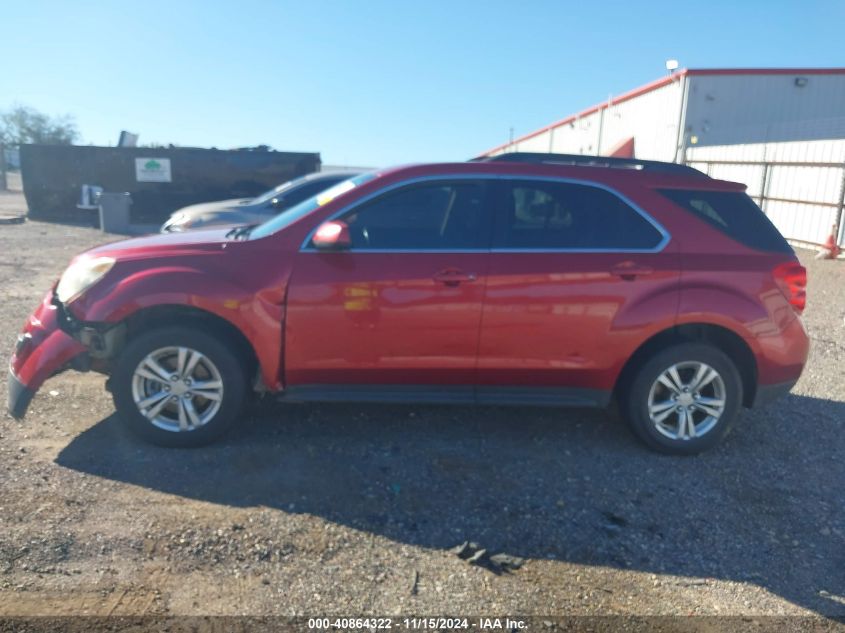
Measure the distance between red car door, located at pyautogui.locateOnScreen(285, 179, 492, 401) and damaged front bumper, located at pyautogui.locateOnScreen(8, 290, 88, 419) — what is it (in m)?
1.30

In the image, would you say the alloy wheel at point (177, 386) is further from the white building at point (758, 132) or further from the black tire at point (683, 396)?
the white building at point (758, 132)

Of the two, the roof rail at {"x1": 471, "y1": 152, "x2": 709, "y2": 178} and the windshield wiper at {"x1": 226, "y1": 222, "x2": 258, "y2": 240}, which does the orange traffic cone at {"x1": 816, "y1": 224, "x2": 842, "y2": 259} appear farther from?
the windshield wiper at {"x1": 226, "y1": 222, "x2": 258, "y2": 240}

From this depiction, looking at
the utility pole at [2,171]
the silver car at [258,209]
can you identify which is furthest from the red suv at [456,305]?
the utility pole at [2,171]

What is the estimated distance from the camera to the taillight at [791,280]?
4508 millimetres

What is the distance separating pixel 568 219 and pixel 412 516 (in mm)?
2094

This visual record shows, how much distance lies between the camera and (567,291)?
14.3ft

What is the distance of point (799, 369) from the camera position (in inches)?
185

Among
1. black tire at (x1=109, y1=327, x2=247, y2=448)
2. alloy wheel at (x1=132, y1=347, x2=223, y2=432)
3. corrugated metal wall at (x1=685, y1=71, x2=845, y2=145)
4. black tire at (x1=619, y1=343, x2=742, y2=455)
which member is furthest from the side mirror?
corrugated metal wall at (x1=685, y1=71, x2=845, y2=145)

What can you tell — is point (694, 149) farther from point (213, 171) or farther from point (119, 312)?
point (119, 312)

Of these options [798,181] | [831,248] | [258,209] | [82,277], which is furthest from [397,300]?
[798,181]

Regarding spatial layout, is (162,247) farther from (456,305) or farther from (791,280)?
(791,280)

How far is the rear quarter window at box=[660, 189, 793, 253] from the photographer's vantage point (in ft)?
14.9

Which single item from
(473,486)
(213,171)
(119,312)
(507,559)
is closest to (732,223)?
(473,486)

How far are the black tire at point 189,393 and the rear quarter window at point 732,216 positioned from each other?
117 inches
